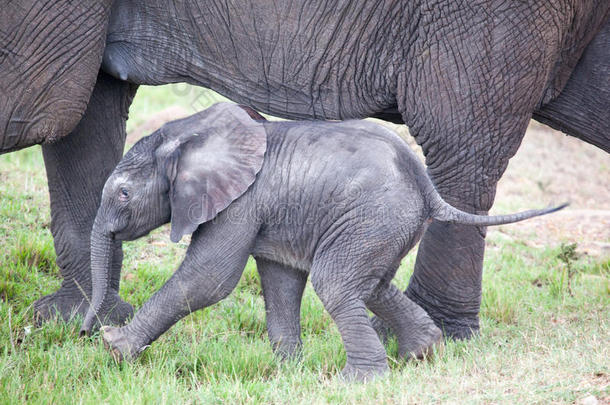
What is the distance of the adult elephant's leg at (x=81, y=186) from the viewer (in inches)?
207

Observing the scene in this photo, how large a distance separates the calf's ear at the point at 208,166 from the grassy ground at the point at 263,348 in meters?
0.70

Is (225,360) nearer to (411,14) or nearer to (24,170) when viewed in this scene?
(411,14)

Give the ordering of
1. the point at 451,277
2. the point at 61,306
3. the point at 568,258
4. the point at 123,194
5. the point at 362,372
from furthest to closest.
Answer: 1. the point at 568,258
2. the point at 61,306
3. the point at 451,277
4. the point at 123,194
5. the point at 362,372

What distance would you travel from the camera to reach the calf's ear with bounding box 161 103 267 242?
14.1ft

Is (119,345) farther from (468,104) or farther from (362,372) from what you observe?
(468,104)

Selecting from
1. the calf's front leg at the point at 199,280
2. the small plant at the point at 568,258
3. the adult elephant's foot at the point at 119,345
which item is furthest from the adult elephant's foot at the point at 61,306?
the small plant at the point at 568,258

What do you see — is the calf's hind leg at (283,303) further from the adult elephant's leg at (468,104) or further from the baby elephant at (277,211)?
the adult elephant's leg at (468,104)

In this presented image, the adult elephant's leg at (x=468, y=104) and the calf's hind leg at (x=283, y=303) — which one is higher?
the adult elephant's leg at (x=468, y=104)

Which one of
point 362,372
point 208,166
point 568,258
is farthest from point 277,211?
point 568,258

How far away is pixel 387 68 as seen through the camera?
15.5ft

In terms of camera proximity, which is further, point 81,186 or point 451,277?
point 81,186

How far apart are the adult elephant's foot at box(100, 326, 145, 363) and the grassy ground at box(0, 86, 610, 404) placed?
2.2 inches

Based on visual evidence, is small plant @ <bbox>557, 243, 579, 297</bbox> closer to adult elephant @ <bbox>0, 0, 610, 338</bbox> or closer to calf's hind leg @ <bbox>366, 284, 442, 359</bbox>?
adult elephant @ <bbox>0, 0, 610, 338</bbox>

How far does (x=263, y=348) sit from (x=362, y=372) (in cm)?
63
